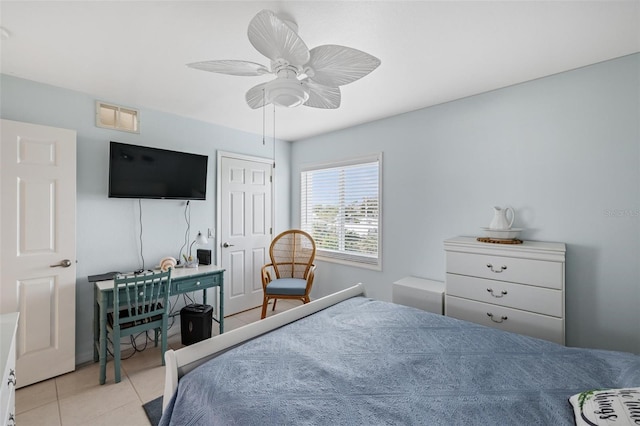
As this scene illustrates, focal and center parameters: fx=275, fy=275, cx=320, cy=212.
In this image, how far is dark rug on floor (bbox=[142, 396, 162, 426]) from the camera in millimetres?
1860

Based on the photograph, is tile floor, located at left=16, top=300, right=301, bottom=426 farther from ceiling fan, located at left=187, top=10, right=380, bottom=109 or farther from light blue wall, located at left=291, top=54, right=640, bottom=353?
light blue wall, located at left=291, top=54, right=640, bottom=353

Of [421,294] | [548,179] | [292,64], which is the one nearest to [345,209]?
[421,294]

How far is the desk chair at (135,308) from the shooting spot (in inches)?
89.7

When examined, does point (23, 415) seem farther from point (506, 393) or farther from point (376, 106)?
point (376, 106)

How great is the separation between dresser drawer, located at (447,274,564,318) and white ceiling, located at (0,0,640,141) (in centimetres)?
170

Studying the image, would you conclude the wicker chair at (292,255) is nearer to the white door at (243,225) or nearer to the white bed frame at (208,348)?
the white door at (243,225)

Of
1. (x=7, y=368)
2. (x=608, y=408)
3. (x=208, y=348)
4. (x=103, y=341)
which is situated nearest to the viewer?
(x=608, y=408)

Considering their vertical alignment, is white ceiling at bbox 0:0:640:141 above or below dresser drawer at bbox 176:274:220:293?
above

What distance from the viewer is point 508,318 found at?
2.13 metres

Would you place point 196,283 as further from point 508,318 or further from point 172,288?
point 508,318

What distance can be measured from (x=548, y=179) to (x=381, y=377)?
2.20 m

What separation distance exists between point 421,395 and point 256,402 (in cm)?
65

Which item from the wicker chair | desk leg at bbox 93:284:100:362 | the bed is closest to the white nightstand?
the bed

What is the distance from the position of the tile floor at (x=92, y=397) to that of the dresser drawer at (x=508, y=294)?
2.54m
